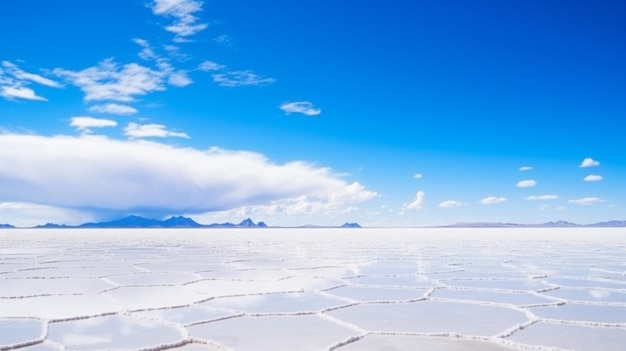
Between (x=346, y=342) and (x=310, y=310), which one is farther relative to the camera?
(x=310, y=310)

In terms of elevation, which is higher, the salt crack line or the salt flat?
the salt flat

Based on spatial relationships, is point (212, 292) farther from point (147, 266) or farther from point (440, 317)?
point (147, 266)

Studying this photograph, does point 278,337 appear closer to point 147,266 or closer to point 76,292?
point 76,292

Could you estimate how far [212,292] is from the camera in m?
5.11

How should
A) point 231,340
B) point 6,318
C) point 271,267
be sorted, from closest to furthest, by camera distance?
point 231,340 < point 6,318 < point 271,267

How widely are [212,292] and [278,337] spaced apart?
2088 millimetres

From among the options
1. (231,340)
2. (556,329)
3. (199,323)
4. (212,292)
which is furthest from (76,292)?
(556,329)

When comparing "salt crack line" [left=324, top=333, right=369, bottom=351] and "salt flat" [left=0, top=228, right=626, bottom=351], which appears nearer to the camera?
"salt crack line" [left=324, top=333, right=369, bottom=351]

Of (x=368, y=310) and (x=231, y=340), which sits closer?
(x=231, y=340)

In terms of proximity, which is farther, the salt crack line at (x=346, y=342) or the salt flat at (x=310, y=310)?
the salt flat at (x=310, y=310)

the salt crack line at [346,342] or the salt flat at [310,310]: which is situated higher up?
the salt flat at [310,310]

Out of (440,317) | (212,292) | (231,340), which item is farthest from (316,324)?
(212,292)

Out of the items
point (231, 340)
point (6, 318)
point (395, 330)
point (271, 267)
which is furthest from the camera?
point (271, 267)

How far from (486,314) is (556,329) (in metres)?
0.63
